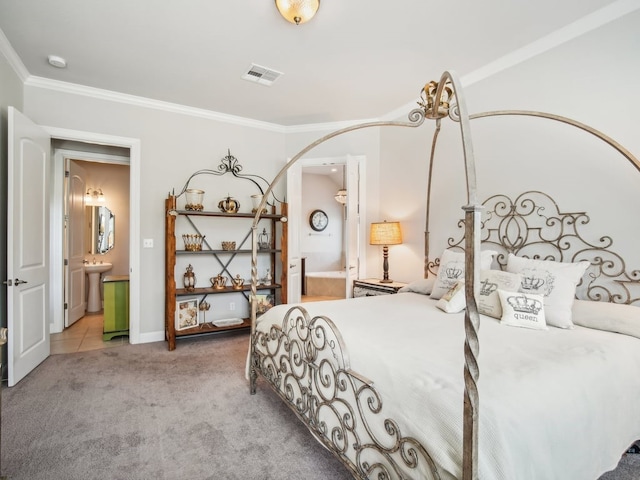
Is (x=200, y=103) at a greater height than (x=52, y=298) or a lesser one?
greater

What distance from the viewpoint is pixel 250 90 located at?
349cm

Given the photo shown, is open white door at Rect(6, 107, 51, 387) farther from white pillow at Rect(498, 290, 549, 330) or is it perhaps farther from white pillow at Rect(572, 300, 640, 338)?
white pillow at Rect(572, 300, 640, 338)

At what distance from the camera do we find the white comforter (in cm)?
102

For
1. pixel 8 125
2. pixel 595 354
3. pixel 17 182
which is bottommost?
pixel 595 354

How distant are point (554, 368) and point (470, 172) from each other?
93 cm

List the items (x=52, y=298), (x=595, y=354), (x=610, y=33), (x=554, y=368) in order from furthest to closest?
(x=52, y=298) < (x=610, y=33) < (x=595, y=354) < (x=554, y=368)

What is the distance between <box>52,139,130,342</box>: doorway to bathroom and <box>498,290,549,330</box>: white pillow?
4062mm

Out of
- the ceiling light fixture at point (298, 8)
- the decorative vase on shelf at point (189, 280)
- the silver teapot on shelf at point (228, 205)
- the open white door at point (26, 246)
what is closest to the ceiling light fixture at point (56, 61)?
the open white door at point (26, 246)

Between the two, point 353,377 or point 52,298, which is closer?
point 353,377

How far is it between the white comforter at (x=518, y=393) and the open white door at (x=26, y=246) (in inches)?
106

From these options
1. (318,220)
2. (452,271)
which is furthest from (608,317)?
(318,220)

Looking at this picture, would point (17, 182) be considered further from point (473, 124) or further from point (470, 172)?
point (473, 124)

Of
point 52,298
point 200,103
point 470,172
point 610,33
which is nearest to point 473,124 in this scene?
point 610,33

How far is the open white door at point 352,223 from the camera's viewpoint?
4.07m
